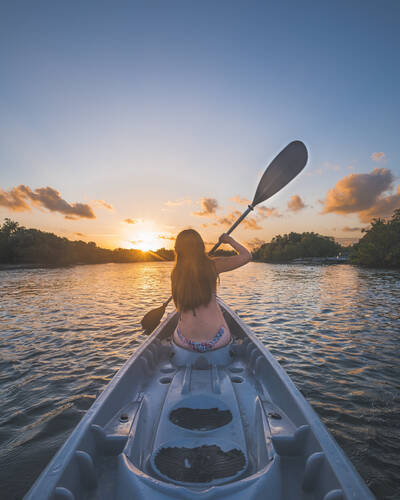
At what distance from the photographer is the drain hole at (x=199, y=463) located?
1.77m

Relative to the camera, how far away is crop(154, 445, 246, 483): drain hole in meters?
1.77

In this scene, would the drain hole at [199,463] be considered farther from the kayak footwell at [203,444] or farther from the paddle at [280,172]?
the paddle at [280,172]

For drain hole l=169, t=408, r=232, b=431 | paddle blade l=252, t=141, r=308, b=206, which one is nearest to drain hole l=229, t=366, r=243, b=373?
drain hole l=169, t=408, r=232, b=431

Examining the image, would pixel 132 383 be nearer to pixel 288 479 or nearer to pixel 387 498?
pixel 288 479

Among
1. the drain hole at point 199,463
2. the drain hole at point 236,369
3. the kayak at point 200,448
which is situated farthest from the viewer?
the drain hole at point 236,369

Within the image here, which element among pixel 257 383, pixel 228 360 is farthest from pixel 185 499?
pixel 228 360

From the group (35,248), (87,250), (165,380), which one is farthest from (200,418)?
(87,250)

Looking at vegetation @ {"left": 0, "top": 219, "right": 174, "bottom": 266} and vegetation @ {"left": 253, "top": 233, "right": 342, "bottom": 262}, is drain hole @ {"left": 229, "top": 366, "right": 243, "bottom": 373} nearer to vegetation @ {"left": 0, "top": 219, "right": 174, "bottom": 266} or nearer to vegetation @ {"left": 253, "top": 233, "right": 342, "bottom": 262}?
vegetation @ {"left": 0, "top": 219, "right": 174, "bottom": 266}

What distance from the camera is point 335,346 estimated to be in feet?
23.1

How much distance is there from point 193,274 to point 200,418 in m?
1.60

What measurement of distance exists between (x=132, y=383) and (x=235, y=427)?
1464 millimetres

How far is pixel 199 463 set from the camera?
187cm

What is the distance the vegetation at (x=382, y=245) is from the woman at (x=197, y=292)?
57710mm

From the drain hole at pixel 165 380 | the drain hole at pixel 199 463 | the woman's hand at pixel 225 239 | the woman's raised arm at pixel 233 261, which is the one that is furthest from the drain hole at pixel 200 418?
the woman's hand at pixel 225 239
